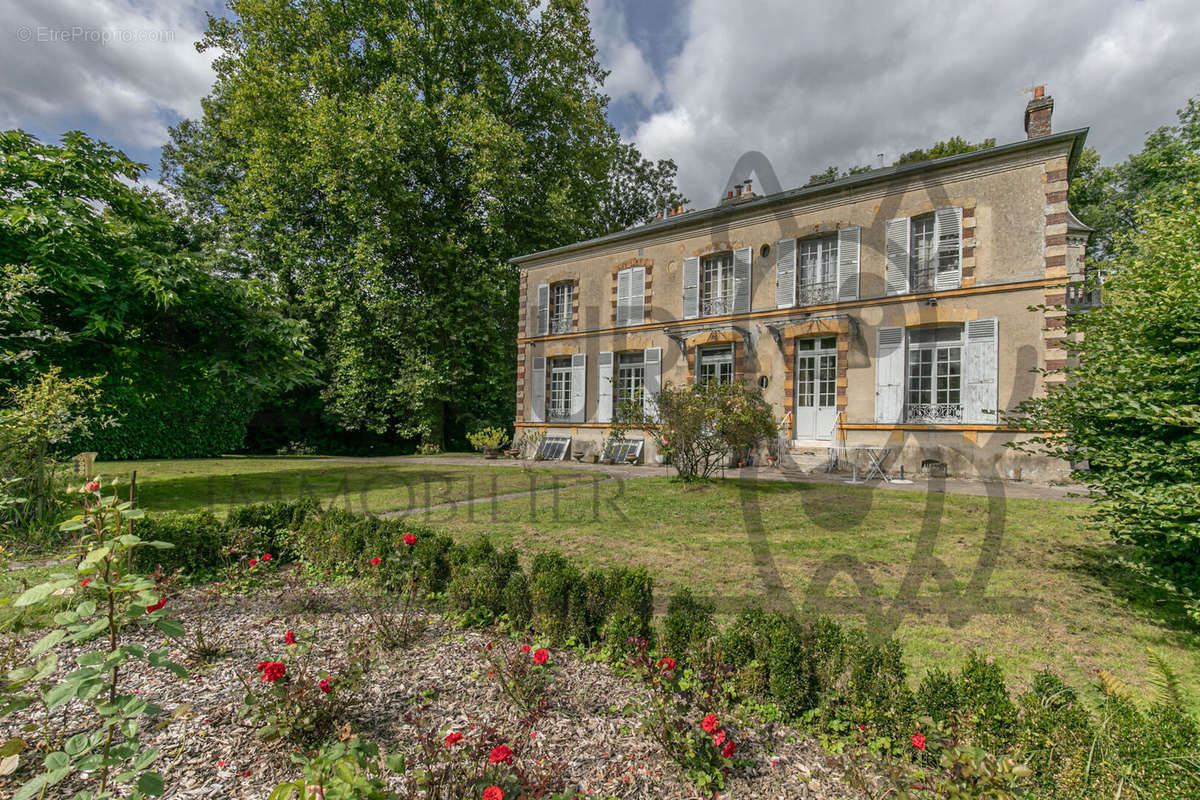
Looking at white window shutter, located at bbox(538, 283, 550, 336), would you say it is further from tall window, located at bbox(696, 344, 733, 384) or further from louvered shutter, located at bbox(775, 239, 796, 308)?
louvered shutter, located at bbox(775, 239, 796, 308)

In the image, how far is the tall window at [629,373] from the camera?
14.9m

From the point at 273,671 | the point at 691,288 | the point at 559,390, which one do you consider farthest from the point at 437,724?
the point at 559,390

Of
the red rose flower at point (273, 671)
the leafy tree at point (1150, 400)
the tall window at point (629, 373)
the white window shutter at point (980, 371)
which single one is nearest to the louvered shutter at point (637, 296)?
the tall window at point (629, 373)

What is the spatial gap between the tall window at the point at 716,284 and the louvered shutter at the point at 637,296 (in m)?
1.72

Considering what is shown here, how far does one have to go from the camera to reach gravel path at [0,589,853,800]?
6.32 feet

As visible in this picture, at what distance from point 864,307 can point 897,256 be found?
1205 mm

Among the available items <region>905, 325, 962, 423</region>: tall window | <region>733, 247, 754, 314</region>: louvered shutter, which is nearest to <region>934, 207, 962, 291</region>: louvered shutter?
<region>905, 325, 962, 423</region>: tall window

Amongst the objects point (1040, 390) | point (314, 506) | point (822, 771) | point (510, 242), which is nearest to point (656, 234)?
point (510, 242)

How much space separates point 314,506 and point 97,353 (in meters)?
5.13

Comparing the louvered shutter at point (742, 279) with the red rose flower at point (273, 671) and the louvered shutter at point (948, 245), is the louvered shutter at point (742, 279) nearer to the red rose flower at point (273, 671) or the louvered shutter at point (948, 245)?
the louvered shutter at point (948, 245)

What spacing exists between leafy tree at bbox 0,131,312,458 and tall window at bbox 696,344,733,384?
9.09 m

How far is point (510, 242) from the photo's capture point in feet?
60.9

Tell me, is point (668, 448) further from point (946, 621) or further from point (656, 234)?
point (656, 234)

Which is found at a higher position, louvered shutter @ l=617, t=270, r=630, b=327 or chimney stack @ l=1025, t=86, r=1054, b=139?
chimney stack @ l=1025, t=86, r=1054, b=139
